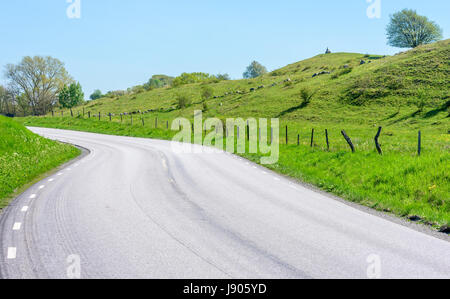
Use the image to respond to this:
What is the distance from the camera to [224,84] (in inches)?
3752

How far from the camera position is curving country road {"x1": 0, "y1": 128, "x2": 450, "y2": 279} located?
604 centimetres

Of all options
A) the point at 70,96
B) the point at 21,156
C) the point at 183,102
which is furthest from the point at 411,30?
the point at 21,156

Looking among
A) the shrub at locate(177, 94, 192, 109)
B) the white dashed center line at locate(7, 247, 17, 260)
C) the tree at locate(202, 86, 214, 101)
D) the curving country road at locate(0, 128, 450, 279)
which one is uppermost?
the tree at locate(202, 86, 214, 101)

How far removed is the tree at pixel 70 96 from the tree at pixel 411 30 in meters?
84.4

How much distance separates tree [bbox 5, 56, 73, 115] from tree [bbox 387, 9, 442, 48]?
283ft

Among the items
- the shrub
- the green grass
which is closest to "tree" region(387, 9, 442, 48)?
the shrub

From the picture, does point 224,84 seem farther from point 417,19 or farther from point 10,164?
point 10,164

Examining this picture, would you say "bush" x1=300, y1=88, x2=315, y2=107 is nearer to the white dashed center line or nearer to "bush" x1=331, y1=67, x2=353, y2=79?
"bush" x1=331, y1=67, x2=353, y2=79

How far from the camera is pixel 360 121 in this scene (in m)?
45.9

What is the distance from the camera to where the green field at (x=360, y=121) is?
12.7 m

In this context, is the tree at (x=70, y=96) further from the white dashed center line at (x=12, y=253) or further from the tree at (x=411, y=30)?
the white dashed center line at (x=12, y=253)

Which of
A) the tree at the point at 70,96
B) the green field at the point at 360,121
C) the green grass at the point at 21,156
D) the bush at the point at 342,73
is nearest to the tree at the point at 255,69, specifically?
the green field at the point at 360,121

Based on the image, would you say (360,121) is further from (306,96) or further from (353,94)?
(306,96)
